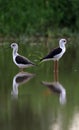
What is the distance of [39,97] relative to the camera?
1138 centimetres

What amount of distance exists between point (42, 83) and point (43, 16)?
581 inches

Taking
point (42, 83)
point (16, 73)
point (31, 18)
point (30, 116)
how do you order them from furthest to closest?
point (31, 18) < point (16, 73) < point (42, 83) < point (30, 116)

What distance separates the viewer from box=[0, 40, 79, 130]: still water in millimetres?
9234

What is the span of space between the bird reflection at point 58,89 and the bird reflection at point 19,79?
0.54 meters

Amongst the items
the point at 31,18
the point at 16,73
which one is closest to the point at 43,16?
the point at 31,18

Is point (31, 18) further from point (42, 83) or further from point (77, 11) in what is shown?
point (42, 83)

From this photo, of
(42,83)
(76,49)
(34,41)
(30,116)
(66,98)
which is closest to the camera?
(30,116)

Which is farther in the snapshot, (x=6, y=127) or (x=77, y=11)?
(x=77, y=11)

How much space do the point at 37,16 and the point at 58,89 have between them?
15.2 m

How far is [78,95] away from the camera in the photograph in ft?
38.1

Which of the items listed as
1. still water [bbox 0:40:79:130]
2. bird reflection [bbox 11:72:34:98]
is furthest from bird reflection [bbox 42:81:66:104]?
bird reflection [bbox 11:72:34:98]

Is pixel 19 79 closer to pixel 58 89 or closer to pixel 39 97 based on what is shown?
pixel 58 89

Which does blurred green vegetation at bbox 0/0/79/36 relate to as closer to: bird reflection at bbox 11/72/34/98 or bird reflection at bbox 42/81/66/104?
bird reflection at bbox 11/72/34/98

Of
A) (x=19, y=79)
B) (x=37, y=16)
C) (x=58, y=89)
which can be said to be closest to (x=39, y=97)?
(x=58, y=89)
